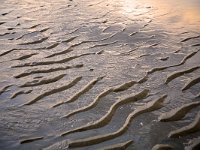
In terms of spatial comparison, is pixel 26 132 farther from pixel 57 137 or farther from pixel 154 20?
pixel 154 20

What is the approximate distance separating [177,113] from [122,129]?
64 cm

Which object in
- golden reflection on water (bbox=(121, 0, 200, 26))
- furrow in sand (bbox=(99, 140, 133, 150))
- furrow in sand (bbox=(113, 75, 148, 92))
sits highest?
furrow in sand (bbox=(99, 140, 133, 150))

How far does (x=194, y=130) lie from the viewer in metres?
3.08

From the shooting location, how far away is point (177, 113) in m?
3.36

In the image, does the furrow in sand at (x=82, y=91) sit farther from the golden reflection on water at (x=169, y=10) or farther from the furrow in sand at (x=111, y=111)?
the golden reflection on water at (x=169, y=10)

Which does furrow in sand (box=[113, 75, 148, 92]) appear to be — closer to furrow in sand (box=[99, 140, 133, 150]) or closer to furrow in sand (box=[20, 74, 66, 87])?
furrow in sand (box=[20, 74, 66, 87])

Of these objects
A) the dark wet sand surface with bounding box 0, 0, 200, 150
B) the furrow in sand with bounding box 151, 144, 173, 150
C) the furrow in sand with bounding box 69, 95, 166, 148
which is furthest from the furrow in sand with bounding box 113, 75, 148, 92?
the furrow in sand with bounding box 151, 144, 173, 150

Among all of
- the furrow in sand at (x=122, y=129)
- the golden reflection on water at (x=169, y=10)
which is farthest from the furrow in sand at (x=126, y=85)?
the golden reflection on water at (x=169, y=10)

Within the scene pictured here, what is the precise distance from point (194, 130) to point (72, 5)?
19.3 feet

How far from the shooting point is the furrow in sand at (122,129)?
2.95 meters

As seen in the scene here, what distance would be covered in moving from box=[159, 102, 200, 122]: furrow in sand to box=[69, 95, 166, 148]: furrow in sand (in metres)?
0.17

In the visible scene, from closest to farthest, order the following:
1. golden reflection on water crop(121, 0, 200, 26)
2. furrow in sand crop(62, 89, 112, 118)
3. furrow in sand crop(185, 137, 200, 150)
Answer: furrow in sand crop(185, 137, 200, 150)
furrow in sand crop(62, 89, 112, 118)
golden reflection on water crop(121, 0, 200, 26)

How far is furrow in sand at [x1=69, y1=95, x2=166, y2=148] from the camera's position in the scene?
295 cm

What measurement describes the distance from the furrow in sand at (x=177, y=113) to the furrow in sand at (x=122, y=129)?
0.17 m
